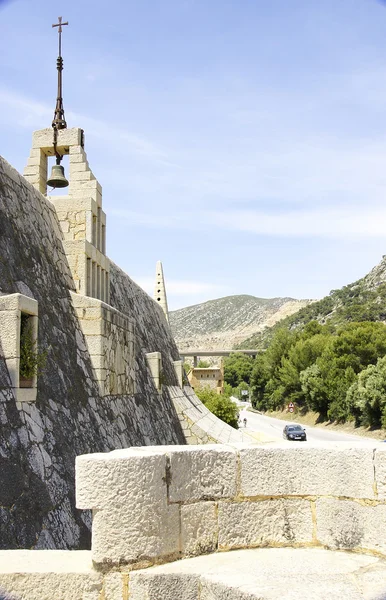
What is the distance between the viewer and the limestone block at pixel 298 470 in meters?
3.93

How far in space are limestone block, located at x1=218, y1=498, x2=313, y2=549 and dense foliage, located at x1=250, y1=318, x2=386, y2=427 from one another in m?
30.3

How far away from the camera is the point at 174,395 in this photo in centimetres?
1669

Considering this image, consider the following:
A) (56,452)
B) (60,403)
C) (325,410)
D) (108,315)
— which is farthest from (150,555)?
(325,410)

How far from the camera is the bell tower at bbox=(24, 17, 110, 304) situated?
971cm

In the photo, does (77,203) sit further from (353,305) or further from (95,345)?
(353,305)

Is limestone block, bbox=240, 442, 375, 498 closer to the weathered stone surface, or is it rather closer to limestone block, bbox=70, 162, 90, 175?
the weathered stone surface

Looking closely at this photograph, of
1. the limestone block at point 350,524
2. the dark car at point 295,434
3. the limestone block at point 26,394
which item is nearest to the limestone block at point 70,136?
the limestone block at point 26,394

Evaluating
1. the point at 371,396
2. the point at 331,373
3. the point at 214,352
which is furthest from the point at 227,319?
the point at 371,396

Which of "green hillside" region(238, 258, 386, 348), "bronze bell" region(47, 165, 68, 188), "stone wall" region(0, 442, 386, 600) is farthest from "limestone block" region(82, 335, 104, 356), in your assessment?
"green hillside" region(238, 258, 386, 348)

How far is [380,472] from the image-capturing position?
3.81 metres

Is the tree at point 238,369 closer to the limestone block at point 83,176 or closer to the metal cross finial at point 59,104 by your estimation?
the metal cross finial at point 59,104

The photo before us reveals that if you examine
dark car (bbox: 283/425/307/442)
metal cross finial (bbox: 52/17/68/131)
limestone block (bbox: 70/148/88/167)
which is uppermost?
metal cross finial (bbox: 52/17/68/131)

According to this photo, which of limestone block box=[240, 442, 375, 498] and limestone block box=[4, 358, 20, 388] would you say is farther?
limestone block box=[4, 358, 20, 388]

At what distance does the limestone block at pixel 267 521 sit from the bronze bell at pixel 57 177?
7.85 m
